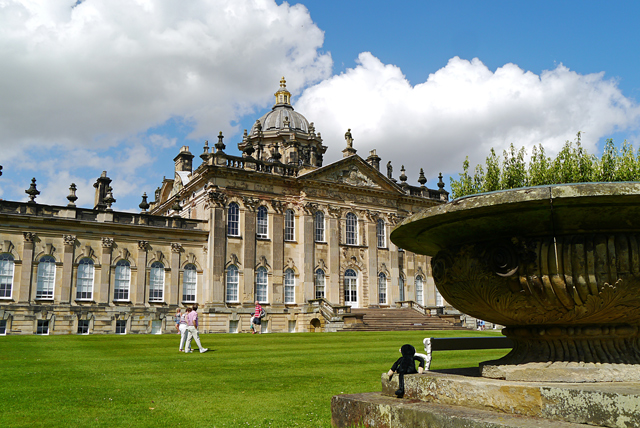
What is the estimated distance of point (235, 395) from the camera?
29.7 ft

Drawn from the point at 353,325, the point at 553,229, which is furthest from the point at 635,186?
the point at 353,325

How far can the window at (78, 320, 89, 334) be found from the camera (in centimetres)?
3478

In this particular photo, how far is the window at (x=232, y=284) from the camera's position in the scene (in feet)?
127

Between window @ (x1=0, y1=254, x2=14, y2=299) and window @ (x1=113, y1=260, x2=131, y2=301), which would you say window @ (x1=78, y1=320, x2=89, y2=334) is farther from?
window @ (x1=0, y1=254, x2=14, y2=299)

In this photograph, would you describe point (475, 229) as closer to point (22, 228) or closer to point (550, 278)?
point (550, 278)

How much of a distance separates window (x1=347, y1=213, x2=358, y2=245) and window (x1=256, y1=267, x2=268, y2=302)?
799 centimetres

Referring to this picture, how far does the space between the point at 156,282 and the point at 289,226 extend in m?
10.6

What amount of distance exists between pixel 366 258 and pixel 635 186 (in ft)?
132

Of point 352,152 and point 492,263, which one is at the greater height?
point 352,152

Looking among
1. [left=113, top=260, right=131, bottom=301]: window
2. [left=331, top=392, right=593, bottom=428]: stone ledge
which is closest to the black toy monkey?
[left=331, top=392, right=593, bottom=428]: stone ledge

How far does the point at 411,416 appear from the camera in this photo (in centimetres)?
493

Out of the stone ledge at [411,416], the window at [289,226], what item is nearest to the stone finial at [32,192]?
the window at [289,226]

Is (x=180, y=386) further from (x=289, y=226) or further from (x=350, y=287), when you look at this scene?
(x=350, y=287)

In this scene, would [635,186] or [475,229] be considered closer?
[635,186]
